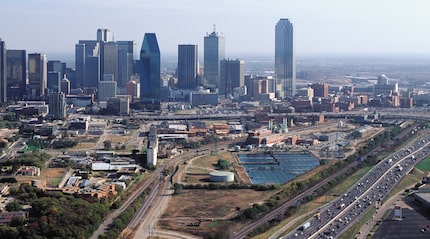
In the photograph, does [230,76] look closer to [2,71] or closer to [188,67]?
[188,67]

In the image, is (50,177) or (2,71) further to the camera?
(2,71)

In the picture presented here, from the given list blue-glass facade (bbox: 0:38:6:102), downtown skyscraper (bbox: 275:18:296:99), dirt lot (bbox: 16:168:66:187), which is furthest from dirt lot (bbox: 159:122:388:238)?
downtown skyscraper (bbox: 275:18:296:99)

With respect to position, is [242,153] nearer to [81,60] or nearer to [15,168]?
[15,168]

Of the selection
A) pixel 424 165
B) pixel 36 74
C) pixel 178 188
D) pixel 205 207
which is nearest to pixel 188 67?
pixel 36 74

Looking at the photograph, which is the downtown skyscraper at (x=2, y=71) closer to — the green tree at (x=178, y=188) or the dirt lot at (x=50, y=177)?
the dirt lot at (x=50, y=177)

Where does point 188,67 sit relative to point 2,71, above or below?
above

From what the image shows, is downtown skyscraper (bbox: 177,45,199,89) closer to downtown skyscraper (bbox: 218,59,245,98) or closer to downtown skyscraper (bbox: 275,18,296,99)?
downtown skyscraper (bbox: 218,59,245,98)

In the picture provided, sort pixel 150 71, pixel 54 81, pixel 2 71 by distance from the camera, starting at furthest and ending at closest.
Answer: pixel 54 81, pixel 2 71, pixel 150 71

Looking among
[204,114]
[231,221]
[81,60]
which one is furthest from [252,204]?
[81,60]
